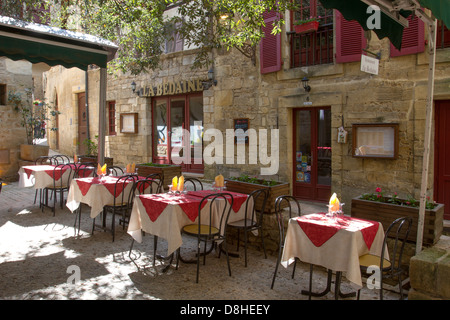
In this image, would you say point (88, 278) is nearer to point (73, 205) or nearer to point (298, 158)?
point (73, 205)

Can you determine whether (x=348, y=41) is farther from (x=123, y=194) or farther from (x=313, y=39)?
(x=123, y=194)

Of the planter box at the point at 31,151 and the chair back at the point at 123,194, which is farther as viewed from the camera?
the planter box at the point at 31,151

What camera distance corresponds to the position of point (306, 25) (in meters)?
6.62

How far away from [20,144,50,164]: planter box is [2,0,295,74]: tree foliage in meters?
2.93

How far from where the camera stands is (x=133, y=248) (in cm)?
477

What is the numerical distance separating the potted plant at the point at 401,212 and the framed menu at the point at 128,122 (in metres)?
7.85

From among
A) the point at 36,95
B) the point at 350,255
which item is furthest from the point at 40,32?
the point at 36,95

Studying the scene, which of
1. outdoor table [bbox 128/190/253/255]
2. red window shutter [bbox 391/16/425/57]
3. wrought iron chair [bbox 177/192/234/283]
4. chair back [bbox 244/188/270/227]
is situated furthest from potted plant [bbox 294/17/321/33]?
wrought iron chair [bbox 177/192/234/283]

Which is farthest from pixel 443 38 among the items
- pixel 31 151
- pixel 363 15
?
pixel 31 151

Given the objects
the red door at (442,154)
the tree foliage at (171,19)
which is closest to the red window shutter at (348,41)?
the tree foliage at (171,19)

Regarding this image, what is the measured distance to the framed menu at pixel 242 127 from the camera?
7871 mm

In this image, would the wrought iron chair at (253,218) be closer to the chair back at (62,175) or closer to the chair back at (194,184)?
the chair back at (194,184)
